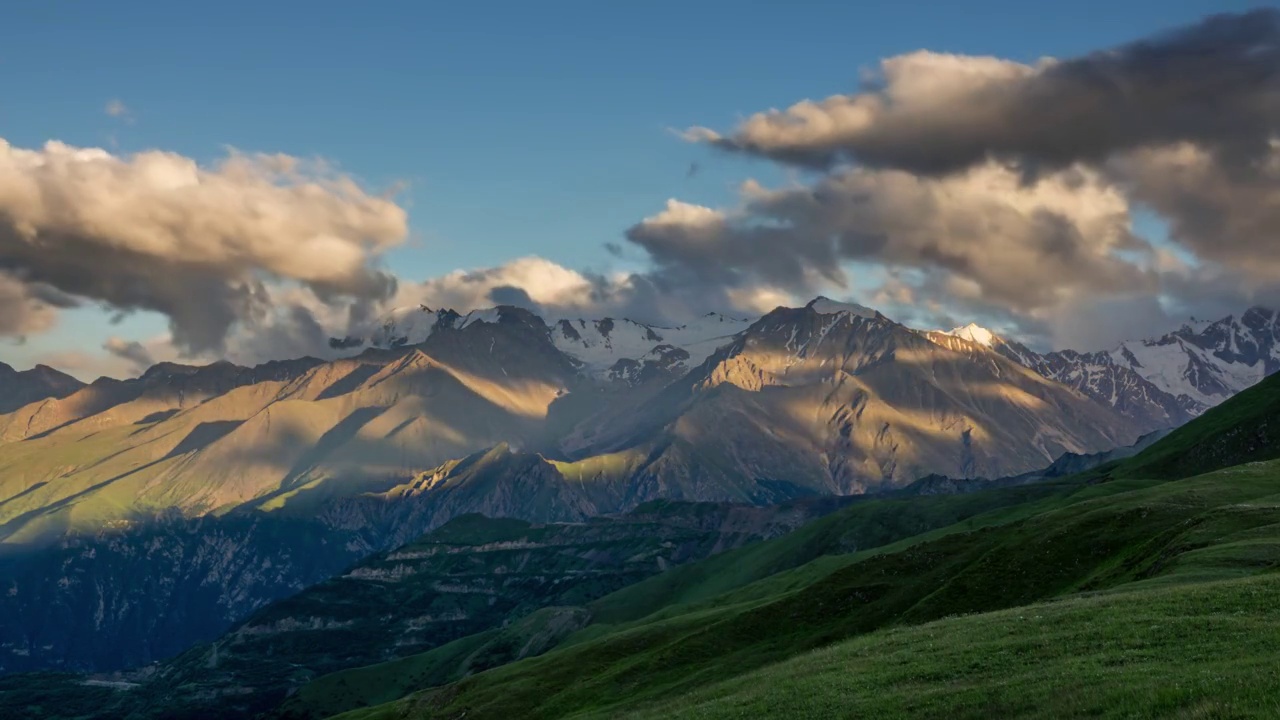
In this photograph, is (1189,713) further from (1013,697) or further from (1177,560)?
(1177,560)

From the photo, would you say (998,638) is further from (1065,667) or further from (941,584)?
(941,584)

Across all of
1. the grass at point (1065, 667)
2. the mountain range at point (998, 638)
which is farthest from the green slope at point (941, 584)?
the grass at point (1065, 667)

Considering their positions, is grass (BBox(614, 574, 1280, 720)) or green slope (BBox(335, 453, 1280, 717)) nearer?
grass (BBox(614, 574, 1280, 720))

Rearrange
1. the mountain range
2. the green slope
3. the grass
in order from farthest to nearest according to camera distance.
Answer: the green slope
the mountain range
the grass

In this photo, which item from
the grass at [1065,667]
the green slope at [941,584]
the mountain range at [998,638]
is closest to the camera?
the grass at [1065,667]

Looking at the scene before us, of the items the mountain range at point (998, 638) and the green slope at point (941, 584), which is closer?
the mountain range at point (998, 638)

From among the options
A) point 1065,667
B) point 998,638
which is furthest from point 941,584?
point 1065,667

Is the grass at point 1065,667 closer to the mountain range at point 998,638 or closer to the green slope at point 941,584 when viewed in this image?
the mountain range at point 998,638

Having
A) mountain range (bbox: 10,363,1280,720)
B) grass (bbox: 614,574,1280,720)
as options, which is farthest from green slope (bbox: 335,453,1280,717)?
grass (bbox: 614,574,1280,720)

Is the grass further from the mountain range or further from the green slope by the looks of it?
the green slope

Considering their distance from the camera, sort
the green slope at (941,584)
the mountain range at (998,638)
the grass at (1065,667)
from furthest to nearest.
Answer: the green slope at (941,584)
the mountain range at (998,638)
the grass at (1065,667)

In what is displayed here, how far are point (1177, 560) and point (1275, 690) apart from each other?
180 ft

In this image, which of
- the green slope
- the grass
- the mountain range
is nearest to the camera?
the grass

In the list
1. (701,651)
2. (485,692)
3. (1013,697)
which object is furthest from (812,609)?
(1013,697)
